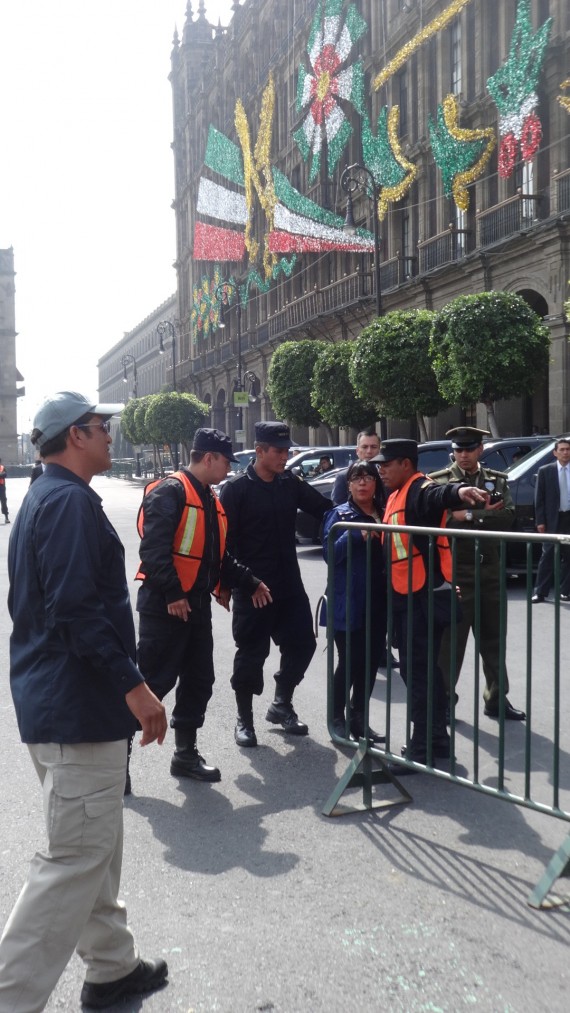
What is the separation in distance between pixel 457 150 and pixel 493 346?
10.5 m

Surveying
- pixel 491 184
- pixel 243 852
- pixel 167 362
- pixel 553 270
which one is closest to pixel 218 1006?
pixel 243 852

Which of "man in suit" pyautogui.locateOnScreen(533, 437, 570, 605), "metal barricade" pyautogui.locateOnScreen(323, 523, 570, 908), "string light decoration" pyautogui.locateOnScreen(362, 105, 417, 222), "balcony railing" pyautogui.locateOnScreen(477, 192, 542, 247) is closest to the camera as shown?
"metal barricade" pyautogui.locateOnScreen(323, 523, 570, 908)

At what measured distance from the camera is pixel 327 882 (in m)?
3.73

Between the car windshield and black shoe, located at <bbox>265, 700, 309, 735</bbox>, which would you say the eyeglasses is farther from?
the car windshield

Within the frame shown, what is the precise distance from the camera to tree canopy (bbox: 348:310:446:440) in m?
27.0

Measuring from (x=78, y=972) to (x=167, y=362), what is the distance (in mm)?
91460

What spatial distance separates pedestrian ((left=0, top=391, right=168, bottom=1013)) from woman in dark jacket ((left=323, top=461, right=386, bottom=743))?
2297 millimetres

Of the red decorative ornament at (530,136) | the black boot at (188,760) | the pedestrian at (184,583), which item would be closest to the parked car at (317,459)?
the red decorative ornament at (530,136)

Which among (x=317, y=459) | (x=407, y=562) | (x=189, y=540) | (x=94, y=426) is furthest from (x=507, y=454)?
(x=94, y=426)

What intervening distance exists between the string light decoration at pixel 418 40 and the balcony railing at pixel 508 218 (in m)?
6.72

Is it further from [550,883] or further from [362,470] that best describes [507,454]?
[550,883]

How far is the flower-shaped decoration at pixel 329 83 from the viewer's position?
3819cm

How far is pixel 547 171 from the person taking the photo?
26.8 m

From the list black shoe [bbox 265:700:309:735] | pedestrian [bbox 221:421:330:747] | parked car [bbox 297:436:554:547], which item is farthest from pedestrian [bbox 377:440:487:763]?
parked car [bbox 297:436:554:547]
